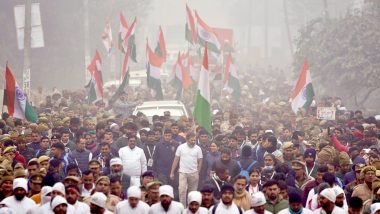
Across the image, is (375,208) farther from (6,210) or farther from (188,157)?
(188,157)

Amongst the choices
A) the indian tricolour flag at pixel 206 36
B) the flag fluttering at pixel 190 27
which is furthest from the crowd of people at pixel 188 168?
the flag fluttering at pixel 190 27

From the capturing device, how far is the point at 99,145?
14.7m

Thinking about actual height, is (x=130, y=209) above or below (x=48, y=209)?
below

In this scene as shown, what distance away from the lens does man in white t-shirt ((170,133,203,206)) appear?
14375mm

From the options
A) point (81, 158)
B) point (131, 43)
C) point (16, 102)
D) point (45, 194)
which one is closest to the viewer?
point (45, 194)

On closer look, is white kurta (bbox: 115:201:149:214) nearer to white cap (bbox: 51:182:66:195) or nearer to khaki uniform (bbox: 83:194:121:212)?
khaki uniform (bbox: 83:194:121:212)

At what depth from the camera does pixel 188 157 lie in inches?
567

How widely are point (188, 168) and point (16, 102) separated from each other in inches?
172

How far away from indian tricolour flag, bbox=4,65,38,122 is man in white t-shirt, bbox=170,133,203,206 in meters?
3.72

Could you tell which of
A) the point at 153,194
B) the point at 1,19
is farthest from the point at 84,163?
the point at 1,19

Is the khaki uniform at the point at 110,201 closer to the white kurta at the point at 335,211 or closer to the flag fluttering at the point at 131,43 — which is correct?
the white kurta at the point at 335,211

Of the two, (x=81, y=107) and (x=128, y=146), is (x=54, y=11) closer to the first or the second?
(x=81, y=107)

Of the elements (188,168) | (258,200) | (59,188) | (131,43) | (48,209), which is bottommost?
(188,168)

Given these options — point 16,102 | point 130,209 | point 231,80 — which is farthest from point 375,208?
point 231,80
